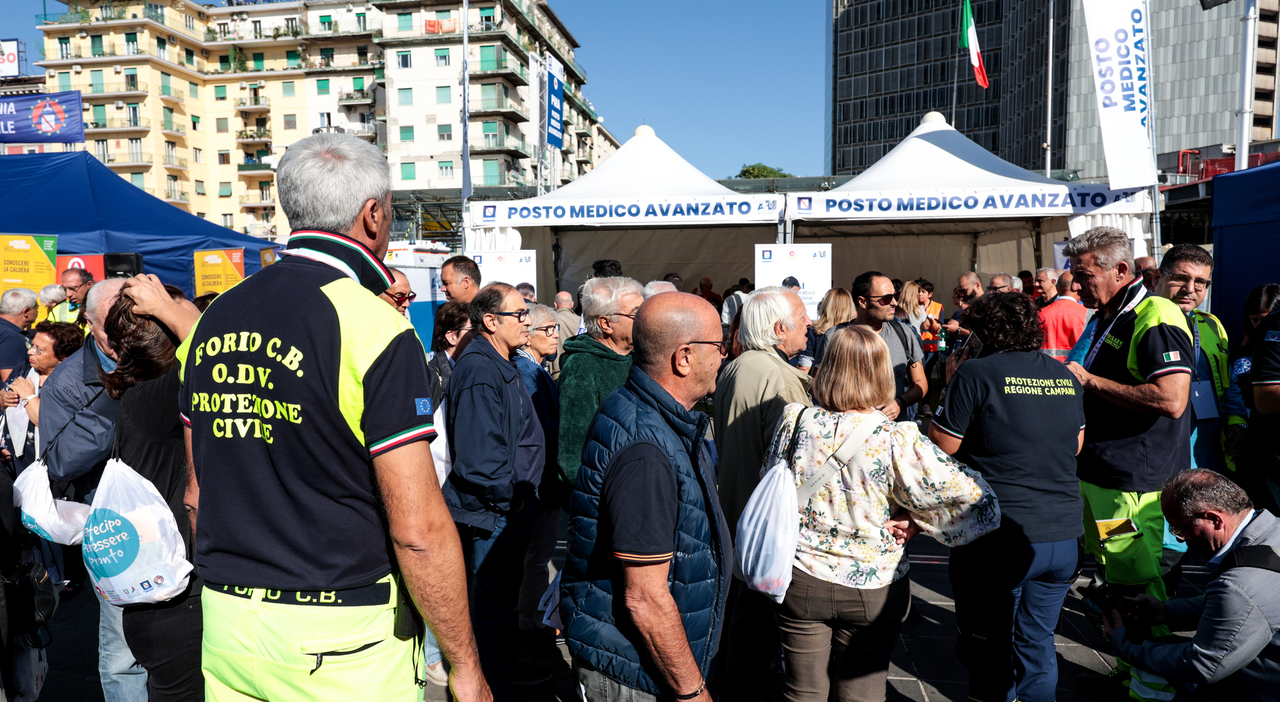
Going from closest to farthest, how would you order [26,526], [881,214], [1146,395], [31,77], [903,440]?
[903,440] → [26,526] → [1146,395] → [881,214] → [31,77]

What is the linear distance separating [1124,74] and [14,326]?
1028 centimetres

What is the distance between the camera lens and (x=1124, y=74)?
8.03m

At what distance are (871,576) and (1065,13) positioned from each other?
6599cm

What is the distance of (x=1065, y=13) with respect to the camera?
54.8 meters

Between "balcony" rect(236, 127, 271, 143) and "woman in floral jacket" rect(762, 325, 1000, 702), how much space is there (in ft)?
218

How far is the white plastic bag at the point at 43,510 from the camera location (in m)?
2.77

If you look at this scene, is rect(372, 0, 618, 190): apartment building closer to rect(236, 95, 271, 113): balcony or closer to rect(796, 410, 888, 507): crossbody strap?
rect(236, 95, 271, 113): balcony

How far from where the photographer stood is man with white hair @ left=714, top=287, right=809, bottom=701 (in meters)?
2.97

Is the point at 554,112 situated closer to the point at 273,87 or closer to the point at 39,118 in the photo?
the point at 39,118

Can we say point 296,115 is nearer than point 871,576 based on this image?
No

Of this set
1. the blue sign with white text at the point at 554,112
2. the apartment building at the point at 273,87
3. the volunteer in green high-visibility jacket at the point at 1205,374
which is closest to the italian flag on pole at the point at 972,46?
the blue sign with white text at the point at 554,112

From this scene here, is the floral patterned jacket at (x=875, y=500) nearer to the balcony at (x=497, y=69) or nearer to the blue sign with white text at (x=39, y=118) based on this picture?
the blue sign with white text at (x=39, y=118)

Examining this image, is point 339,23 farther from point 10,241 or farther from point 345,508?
point 345,508

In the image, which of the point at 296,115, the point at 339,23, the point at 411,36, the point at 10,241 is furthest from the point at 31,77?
the point at 10,241
